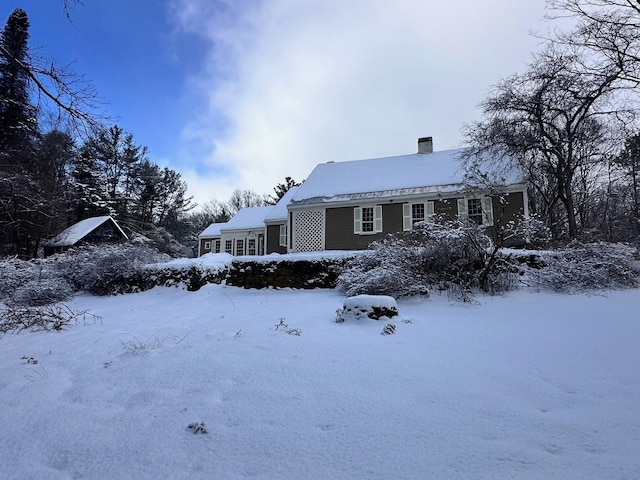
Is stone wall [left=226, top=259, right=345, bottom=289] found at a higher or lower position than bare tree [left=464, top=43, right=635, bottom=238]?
lower

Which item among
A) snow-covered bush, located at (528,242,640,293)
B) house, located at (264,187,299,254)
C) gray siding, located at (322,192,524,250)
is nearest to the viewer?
snow-covered bush, located at (528,242,640,293)

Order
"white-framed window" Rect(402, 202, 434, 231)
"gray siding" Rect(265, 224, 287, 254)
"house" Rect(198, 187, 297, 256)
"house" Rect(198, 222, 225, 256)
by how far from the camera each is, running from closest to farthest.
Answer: "white-framed window" Rect(402, 202, 434, 231), "gray siding" Rect(265, 224, 287, 254), "house" Rect(198, 187, 297, 256), "house" Rect(198, 222, 225, 256)

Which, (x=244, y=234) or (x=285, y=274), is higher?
(x=244, y=234)

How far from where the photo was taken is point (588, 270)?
6395 mm

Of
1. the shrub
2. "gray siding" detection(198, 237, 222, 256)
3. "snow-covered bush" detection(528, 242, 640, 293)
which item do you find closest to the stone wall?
the shrub

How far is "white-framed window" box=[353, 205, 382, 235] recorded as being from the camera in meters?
16.2

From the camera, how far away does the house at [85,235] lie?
62.9 feet

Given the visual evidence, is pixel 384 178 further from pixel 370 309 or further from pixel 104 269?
pixel 370 309

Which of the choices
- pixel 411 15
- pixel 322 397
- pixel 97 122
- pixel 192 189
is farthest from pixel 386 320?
pixel 192 189

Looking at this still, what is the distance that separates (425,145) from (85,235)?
20.9m

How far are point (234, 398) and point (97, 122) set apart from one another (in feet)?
12.9

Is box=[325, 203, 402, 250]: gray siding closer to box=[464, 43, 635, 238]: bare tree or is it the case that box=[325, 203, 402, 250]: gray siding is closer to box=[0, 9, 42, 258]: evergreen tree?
box=[464, 43, 635, 238]: bare tree

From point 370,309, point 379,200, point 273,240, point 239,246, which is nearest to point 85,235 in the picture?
point 239,246

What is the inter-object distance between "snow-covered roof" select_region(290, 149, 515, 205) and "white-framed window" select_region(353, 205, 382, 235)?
674 mm
